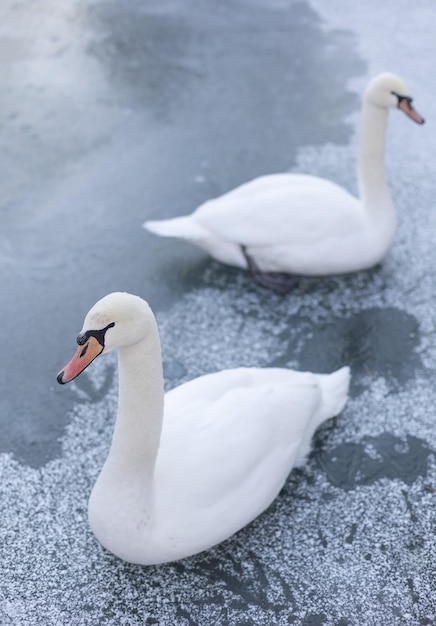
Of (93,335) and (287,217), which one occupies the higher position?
(93,335)

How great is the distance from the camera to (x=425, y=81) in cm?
537

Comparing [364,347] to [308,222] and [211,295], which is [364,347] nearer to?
[308,222]

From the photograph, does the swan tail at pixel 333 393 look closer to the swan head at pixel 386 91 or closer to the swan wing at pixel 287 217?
the swan wing at pixel 287 217

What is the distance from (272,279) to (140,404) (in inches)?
60.9

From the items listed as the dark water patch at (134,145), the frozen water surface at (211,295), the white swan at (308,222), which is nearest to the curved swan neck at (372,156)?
the white swan at (308,222)

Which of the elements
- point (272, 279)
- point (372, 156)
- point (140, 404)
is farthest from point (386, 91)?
point (140, 404)

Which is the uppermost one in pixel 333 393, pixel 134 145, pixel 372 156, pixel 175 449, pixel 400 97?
pixel 400 97

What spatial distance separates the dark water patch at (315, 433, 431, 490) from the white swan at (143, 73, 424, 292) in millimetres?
947

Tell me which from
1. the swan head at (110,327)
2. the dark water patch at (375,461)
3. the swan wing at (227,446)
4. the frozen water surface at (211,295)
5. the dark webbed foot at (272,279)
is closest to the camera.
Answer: the swan head at (110,327)

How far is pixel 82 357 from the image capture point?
2203 mm

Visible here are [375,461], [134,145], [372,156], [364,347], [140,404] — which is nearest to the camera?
[140,404]

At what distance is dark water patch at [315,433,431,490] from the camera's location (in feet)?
9.52

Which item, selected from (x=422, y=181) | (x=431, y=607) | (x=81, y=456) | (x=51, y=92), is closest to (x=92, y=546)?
(x=81, y=456)

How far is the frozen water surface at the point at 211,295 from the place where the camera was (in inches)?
101
